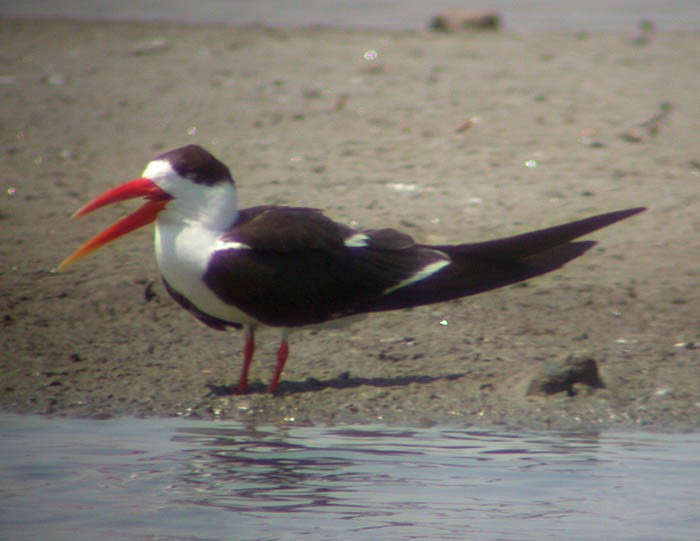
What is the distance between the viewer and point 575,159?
7.94m

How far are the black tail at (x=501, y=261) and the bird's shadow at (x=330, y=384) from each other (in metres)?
0.30

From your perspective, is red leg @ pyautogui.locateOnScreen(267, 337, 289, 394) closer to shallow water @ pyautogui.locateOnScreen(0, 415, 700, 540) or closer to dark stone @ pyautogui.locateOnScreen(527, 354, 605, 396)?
shallow water @ pyautogui.locateOnScreen(0, 415, 700, 540)

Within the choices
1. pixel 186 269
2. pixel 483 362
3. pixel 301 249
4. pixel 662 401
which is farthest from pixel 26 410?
pixel 662 401

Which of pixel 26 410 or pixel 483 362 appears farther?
pixel 483 362

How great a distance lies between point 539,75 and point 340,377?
4.92 m

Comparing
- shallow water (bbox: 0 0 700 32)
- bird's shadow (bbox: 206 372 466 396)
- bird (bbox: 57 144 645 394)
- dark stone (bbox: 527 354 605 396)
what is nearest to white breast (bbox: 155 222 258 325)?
bird (bbox: 57 144 645 394)

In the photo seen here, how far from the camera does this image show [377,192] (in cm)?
747

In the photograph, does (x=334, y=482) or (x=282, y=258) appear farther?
(x=282, y=258)

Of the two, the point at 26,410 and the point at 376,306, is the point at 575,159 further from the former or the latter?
the point at 26,410

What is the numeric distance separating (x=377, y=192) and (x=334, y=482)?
3.27 m

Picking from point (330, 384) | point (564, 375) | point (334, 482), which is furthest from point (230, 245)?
point (564, 375)

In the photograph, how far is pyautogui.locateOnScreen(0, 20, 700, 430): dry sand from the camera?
17.4 ft

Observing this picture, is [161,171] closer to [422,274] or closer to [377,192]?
[422,274]

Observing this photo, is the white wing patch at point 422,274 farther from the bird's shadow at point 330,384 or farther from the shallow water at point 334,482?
the shallow water at point 334,482
